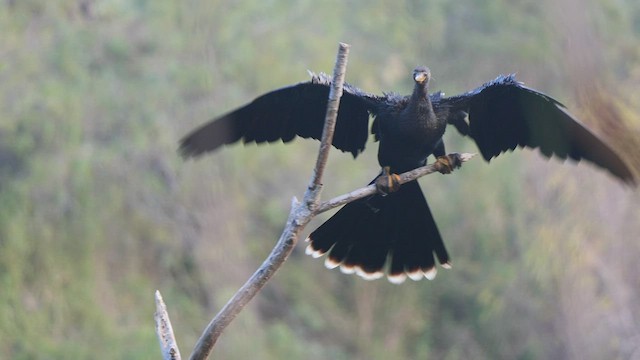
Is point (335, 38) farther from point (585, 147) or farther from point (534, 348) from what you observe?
point (585, 147)

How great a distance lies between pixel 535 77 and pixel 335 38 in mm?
2632

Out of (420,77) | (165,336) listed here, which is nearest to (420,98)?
(420,77)

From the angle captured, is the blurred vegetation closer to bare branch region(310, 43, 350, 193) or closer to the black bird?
the black bird

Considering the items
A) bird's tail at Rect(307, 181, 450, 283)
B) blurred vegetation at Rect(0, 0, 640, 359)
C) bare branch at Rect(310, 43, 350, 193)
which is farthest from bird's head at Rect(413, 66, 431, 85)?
blurred vegetation at Rect(0, 0, 640, 359)

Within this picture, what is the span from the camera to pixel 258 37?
1334 centimetres

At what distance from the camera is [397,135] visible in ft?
16.4

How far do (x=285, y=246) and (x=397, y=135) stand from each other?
120cm

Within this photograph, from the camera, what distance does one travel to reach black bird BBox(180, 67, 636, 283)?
4949 mm

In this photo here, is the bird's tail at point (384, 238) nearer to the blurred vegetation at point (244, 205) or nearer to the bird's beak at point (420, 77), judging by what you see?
the bird's beak at point (420, 77)

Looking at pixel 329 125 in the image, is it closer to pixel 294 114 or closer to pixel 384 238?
pixel 294 114

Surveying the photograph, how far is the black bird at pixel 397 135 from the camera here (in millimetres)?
4949

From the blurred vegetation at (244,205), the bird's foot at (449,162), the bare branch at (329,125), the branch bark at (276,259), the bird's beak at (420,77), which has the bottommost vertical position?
the branch bark at (276,259)

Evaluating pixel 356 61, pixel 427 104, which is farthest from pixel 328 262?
pixel 356 61

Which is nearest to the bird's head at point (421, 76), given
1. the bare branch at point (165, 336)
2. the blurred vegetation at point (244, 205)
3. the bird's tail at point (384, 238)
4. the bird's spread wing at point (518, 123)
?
the bird's spread wing at point (518, 123)
